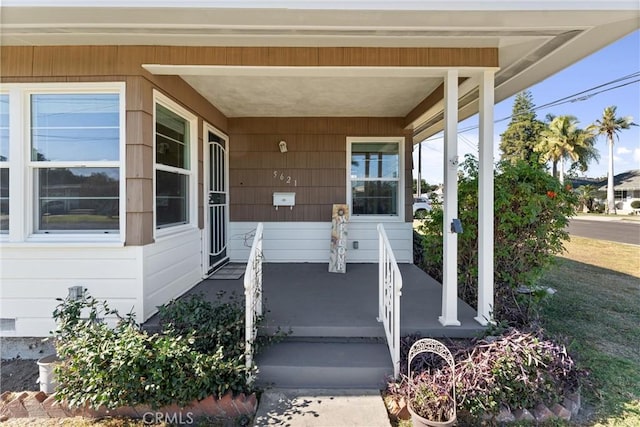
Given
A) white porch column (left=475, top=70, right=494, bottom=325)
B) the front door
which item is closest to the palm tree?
white porch column (left=475, top=70, right=494, bottom=325)

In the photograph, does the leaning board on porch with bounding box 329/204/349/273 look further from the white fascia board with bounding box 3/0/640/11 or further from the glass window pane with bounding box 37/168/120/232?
the white fascia board with bounding box 3/0/640/11

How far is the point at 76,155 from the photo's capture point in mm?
2883

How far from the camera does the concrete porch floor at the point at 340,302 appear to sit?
2.73 meters

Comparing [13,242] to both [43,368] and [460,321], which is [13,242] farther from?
[460,321]

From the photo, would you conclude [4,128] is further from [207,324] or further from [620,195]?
[620,195]

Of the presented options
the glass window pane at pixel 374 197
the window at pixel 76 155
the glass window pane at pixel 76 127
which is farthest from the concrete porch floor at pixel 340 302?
the glass window pane at pixel 76 127

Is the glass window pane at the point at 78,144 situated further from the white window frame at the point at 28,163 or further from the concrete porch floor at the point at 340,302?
the concrete porch floor at the point at 340,302

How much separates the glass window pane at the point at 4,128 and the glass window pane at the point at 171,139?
3.94ft

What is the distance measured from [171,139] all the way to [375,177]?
10.5 feet

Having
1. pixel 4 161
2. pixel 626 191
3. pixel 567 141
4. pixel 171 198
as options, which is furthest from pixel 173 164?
pixel 626 191

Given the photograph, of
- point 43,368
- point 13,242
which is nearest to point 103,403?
point 43,368

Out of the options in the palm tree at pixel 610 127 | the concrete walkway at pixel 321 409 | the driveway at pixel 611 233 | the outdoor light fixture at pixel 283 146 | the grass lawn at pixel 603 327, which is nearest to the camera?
A: the concrete walkway at pixel 321 409

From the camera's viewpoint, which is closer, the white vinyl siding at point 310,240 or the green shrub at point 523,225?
the green shrub at point 523,225

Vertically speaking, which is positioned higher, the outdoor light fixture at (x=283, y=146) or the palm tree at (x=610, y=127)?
the palm tree at (x=610, y=127)
